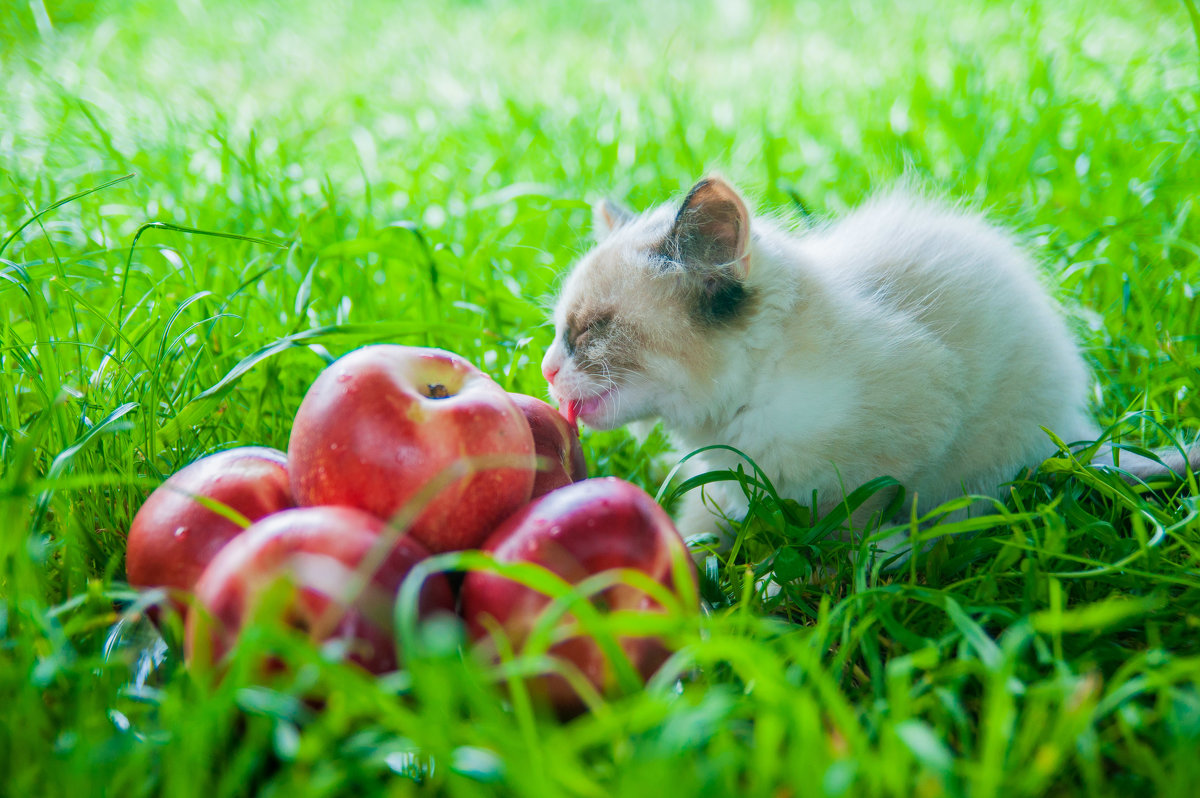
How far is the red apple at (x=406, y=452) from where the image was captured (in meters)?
1.38

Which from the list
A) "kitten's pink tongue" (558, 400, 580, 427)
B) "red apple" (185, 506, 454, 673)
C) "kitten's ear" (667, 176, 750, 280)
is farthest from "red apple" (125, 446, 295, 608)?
"kitten's ear" (667, 176, 750, 280)

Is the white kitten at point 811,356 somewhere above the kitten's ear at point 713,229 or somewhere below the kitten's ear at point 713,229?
below

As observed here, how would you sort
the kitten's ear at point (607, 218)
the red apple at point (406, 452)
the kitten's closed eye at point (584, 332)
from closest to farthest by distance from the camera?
the red apple at point (406, 452), the kitten's closed eye at point (584, 332), the kitten's ear at point (607, 218)

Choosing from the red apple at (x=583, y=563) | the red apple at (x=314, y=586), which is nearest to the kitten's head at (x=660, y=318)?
the red apple at (x=583, y=563)

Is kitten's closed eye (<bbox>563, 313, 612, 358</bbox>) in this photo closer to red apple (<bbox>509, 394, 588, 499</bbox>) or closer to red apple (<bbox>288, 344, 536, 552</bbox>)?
red apple (<bbox>509, 394, 588, 499</bbox>)

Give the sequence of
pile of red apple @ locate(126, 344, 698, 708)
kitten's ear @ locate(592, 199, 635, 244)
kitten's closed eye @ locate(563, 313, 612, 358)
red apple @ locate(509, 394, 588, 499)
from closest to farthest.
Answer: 1. pile of red apple @ locate(126, 344, 698, 708)
2. red apple @ locate(509, 394, 588, 499)
3. kitten's closed eye @ locate(563, 313, 612, 358)
4. kitten's ear @ locate(592, 199, 635, 244)

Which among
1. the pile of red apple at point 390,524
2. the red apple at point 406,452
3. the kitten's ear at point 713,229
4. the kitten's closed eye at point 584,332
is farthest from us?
the kitten's closed eye at point 584,332

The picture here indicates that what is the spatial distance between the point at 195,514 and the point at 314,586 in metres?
0.37

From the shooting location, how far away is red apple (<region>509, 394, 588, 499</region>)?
5.41 feet

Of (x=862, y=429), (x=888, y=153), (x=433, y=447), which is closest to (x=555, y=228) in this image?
(x=888, y=153)

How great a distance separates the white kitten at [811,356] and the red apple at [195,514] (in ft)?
2.45

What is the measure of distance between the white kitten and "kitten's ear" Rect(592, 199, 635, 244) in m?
0.19

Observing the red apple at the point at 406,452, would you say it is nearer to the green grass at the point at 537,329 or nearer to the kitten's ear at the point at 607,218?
the green grass at the point at 537,329

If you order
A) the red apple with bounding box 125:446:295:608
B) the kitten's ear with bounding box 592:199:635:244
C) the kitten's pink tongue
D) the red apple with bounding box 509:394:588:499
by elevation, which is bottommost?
the kitten's pink tongue
